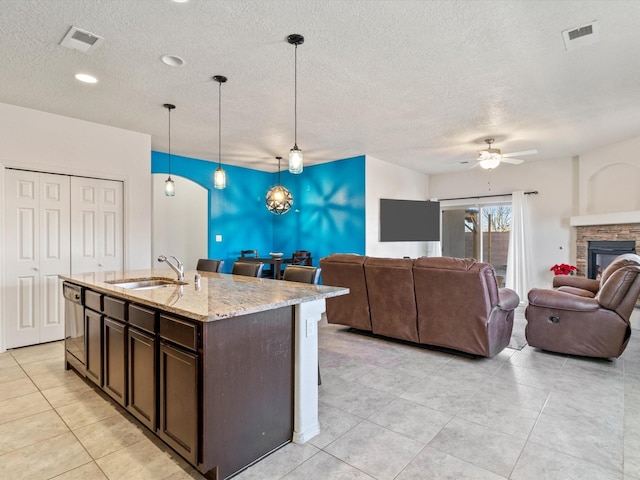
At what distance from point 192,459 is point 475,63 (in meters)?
3.45

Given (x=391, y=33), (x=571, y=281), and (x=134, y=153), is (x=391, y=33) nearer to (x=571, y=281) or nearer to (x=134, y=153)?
(x=134, y=153)

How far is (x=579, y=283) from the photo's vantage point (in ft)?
16.3

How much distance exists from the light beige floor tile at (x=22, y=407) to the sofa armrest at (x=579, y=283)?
607cm

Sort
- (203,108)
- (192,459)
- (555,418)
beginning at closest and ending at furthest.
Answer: (192,459)
(555,418)
(203,108)

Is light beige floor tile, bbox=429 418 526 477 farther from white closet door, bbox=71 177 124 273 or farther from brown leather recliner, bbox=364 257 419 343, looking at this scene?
white closet door, bbox=71 177 124 273

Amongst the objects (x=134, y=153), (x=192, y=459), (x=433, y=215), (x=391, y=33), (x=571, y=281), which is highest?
(x=391, y=33)

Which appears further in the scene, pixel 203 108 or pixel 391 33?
pixel 203 108

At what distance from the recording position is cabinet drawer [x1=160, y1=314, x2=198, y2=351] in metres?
1.72

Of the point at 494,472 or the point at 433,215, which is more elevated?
the point at 433,215

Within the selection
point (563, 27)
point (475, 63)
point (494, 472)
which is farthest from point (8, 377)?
point (563, 27)

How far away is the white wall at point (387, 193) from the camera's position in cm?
637

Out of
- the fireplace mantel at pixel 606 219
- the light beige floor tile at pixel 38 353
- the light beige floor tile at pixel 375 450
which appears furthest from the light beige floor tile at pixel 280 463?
the fireplace mantel at pixel 606 219

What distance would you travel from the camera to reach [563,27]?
8.15ft

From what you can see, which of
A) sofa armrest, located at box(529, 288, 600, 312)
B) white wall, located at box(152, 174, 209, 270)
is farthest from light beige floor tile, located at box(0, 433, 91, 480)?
white wall, located at box(152, 174, 209, 270)
